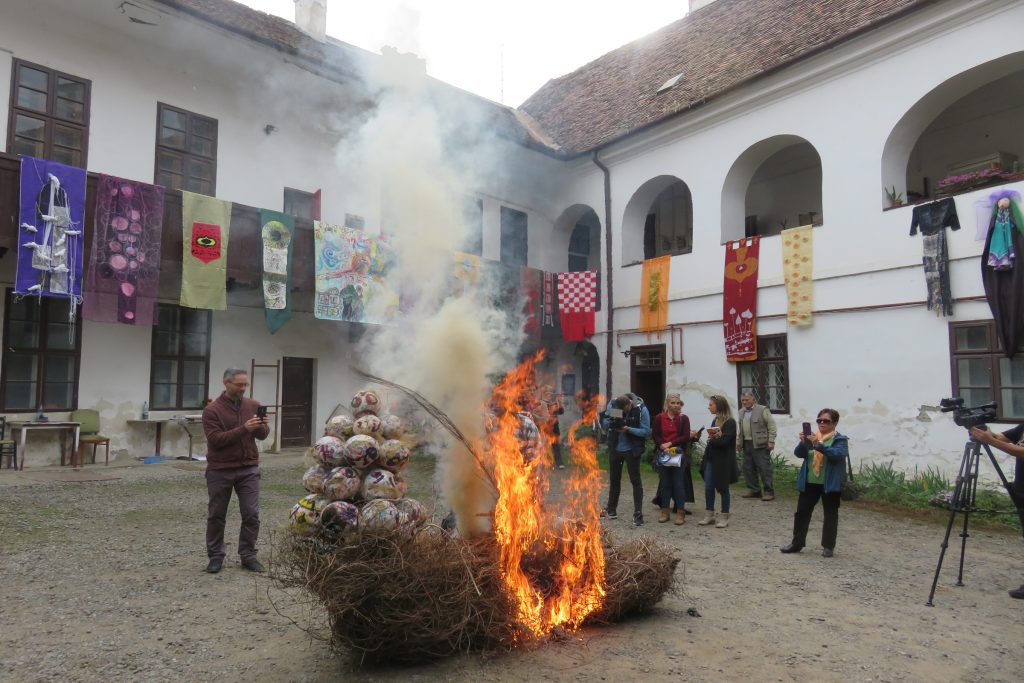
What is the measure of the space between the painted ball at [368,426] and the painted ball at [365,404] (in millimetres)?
150

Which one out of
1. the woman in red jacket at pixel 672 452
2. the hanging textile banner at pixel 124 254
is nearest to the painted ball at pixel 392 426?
the woman in red jacket at pixel 672 452

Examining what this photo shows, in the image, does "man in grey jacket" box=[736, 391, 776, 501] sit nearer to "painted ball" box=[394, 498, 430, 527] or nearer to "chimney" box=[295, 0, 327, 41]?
"painted ball" box=[394, 498, 430, 527]

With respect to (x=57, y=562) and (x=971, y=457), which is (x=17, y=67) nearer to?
(x=57, y=562)

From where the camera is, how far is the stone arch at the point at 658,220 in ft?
53.8

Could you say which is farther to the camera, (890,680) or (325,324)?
(325,324)

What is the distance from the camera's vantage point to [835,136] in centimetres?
1235

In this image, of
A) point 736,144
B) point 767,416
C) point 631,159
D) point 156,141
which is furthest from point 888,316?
point 156,141

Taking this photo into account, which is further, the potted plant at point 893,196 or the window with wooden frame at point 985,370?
the potted plant at point 893,196

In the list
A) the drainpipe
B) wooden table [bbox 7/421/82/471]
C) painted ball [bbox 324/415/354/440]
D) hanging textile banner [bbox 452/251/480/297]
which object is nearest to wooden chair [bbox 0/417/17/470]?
wooden table [bbox 7/421/82/471]

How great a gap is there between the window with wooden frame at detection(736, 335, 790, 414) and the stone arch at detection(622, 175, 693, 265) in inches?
150

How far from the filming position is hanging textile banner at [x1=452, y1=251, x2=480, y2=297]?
7.04 meters

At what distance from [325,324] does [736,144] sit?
32.9ft

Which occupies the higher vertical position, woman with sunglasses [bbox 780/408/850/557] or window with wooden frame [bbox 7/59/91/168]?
window with wooden frame [bbox 7/59/91/168]

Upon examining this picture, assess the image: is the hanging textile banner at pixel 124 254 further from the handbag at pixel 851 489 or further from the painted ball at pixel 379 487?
the handbag at pixel 851 489
